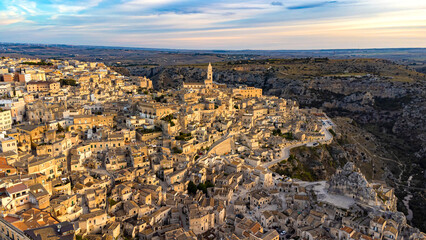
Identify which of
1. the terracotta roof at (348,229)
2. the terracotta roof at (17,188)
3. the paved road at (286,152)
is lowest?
the paved road at (286,152)

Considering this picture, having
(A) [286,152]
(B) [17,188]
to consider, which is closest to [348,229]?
(A) [286,152]

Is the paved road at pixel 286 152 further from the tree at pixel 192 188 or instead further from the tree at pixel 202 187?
the tree at pixel 192 188

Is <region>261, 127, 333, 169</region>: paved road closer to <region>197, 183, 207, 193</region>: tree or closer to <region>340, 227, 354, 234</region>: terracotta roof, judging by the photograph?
<region>197, 183, 207, 193</region>: tree

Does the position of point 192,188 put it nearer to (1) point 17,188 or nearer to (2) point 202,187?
(2) point 202,187

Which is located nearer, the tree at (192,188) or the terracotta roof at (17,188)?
the terracotta roof at (17,188)

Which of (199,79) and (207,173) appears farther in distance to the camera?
(199,79)

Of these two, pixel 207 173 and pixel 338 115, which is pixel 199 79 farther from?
pixel 207 173

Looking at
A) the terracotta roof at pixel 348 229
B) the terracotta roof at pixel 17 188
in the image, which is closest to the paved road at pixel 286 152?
the terracotta roof at pixel 348 229

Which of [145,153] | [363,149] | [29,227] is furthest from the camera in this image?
[363,149]

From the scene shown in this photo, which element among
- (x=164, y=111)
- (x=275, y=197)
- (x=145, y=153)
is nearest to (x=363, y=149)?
(x=275, y=197)
